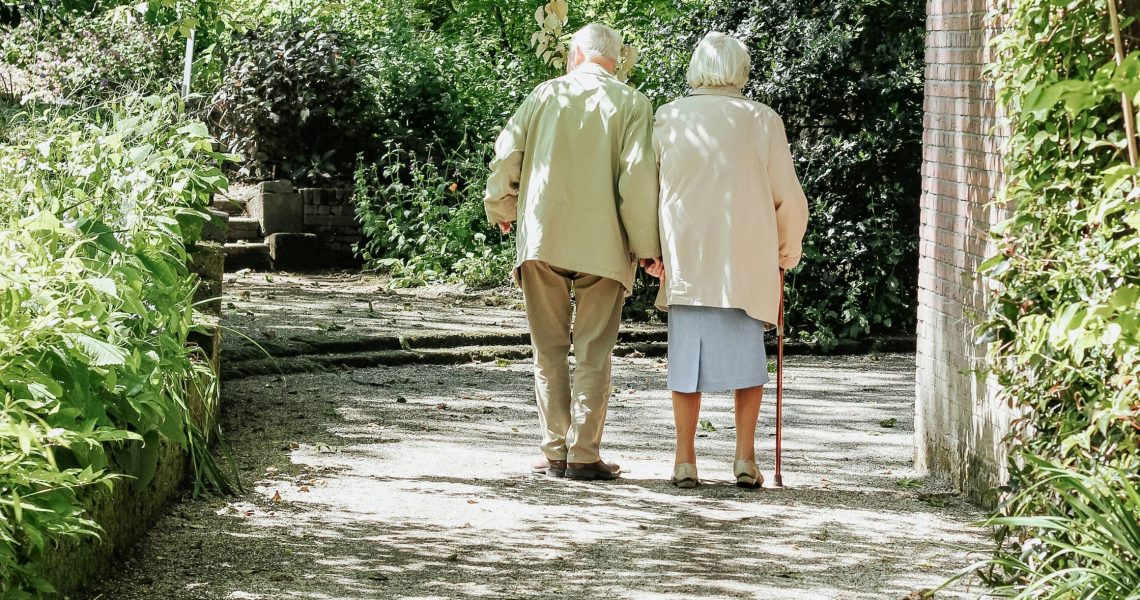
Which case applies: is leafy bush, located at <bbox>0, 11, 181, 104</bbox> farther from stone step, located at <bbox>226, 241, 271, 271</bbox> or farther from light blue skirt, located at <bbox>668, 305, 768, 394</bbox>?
light blue skirt, located at <bbox>668, 305, 768, 394</bbox>

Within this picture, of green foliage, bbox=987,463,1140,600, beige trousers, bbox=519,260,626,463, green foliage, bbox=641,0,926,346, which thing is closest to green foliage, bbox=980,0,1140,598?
green foliage, bbox=987,463,1140,600

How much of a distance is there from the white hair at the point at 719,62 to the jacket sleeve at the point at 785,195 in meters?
0.24

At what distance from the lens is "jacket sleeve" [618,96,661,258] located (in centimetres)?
564

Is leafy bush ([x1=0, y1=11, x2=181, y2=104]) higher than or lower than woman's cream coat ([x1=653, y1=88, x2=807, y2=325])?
higher

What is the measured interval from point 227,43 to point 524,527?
35.0 ft

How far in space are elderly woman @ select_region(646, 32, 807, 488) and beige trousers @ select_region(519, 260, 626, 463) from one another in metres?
0.31

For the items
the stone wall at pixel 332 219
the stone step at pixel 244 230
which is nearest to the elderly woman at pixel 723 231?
the stone wall at pixel 332 219

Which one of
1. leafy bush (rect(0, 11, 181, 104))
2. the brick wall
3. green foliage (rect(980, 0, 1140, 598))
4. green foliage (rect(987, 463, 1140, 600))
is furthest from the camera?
leafy bush (rect(0, 11, 181, 104))

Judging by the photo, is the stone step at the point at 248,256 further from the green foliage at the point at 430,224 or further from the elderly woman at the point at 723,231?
the elderly woman at the point at 723,231

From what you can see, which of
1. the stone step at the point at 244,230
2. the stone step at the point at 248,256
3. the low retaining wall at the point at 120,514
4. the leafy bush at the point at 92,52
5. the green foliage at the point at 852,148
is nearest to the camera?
the low retaining wall at the point at 120,514

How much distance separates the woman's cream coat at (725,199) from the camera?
5473 millimetres

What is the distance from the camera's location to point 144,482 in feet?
13.9

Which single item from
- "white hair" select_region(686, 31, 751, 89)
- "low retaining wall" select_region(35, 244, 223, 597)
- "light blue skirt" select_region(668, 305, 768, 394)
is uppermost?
"white hair" select_region(686, 31, 751, 89)

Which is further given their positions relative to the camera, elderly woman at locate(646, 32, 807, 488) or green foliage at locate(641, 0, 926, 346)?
green foliage at locate(641, 0, 926, 346)
